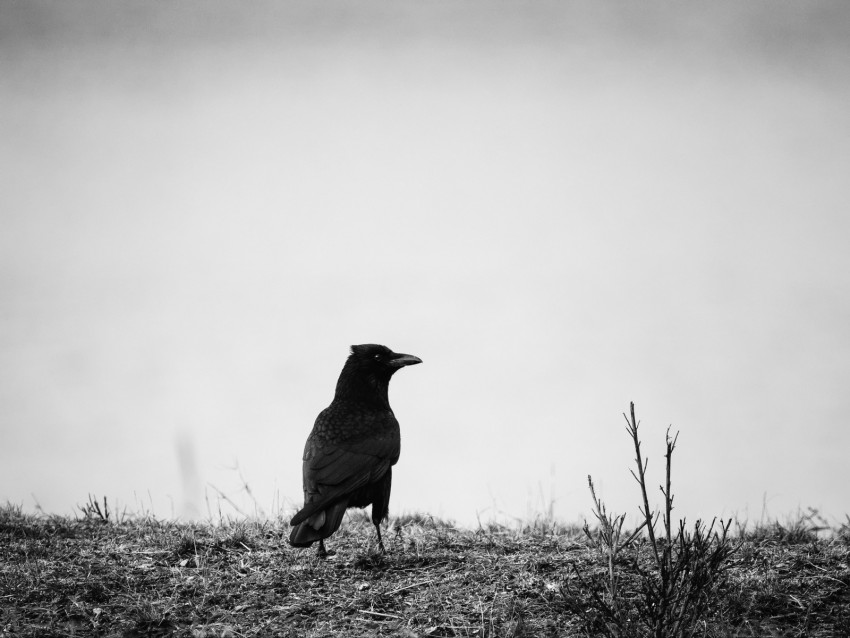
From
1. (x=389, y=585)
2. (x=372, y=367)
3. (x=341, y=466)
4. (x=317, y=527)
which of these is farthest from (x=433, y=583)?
(x=372, y=367)

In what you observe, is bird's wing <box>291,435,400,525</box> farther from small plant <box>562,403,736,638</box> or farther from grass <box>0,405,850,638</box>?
small plant <box>562,403,736,638</box>

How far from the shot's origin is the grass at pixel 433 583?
4641 mm

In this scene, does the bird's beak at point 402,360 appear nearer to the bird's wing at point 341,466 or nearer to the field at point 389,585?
the bird's wing at point 341,466

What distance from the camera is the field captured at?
499cm

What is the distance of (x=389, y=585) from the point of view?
5.75 meters

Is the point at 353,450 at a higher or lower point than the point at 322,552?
higher

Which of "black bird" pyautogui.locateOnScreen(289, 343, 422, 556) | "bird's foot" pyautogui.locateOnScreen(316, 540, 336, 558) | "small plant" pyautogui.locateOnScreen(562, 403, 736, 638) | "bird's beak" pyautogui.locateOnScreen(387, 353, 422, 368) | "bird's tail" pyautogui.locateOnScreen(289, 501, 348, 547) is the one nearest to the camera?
"small plant" pyautogui.locateOnScreen(562, 403, 736, 638)

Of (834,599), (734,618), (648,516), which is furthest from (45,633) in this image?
(834,599)

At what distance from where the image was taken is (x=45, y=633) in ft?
16.4

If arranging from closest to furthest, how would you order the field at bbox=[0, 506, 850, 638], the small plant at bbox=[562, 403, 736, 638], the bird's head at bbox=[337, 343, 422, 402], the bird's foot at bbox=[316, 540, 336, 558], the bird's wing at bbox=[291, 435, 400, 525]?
the small plant at bbox=[562, 403, 736, 638], the field at bbox=[0, 506, 850, 638], the bird's foot at bbox=[316, 540, 336, 558], the bird's wing at bbox=[291, 435, 400, 525], the bird's head at bbox=[337, 343, 422, 402]

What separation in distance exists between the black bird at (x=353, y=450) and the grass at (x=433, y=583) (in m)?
0.34

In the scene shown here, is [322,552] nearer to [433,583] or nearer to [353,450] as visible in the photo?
[353,450]

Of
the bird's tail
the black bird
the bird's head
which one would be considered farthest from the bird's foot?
the bird's head

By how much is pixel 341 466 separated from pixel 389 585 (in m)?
1.56
